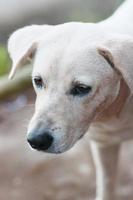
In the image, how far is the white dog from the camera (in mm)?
1661

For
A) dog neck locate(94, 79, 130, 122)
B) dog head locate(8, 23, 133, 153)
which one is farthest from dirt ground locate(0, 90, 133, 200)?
dog head locate(8, 23, 133, 153)

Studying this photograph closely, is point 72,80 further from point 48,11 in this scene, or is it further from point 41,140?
point 48,11

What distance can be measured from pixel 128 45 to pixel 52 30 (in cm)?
23

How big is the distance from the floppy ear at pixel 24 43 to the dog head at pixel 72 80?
44 mm

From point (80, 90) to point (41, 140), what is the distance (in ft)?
0.51

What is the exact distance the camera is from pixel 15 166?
2.60 m

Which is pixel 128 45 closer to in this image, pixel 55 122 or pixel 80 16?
pixel 55 122

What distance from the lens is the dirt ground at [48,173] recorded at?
2.48 m

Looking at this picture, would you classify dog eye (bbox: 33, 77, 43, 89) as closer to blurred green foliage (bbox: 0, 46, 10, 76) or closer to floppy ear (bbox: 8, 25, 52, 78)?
floppy ear (bbox: 8, 25, 52, 78)

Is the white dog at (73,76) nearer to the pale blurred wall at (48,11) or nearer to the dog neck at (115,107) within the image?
the dog neck at (115,107)

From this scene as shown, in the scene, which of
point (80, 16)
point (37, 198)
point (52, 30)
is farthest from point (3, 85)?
point (52, 30)

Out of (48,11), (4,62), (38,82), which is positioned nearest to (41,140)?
(38,82)

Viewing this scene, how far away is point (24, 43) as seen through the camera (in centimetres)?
181

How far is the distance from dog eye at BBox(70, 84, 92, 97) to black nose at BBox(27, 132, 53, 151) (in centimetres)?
12
